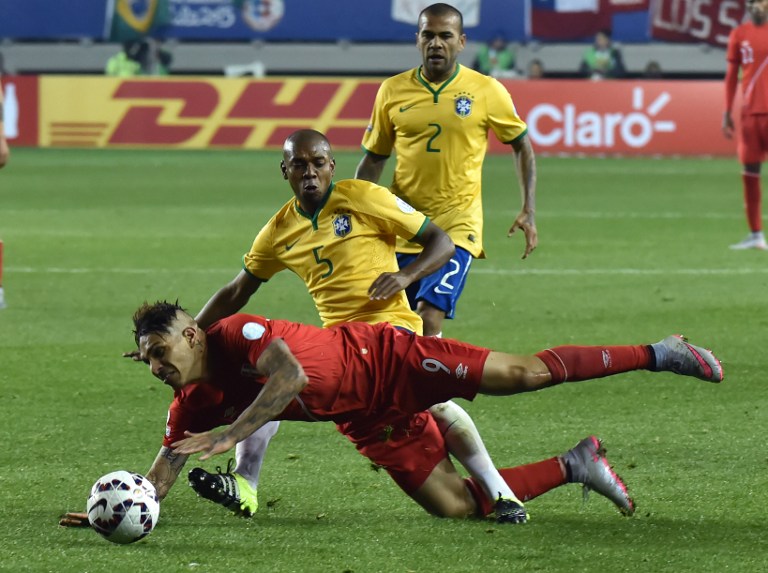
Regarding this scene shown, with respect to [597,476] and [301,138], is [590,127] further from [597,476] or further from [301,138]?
[597,476]

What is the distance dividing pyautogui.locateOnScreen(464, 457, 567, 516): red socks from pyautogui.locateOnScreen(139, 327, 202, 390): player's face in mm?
1162

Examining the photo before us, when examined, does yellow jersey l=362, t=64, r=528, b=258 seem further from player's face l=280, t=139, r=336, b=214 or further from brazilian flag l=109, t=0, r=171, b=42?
brazilian flag l=109, t=0, r=171, b=42

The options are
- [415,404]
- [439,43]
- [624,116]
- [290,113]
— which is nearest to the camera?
[415,404]

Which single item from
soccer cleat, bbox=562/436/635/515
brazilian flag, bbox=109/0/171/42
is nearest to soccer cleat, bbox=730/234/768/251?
soccer cleat, bbox=562/436/635/515

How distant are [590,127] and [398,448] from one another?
1922 cm

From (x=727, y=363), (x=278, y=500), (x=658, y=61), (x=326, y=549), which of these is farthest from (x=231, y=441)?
(x=658, y=61)

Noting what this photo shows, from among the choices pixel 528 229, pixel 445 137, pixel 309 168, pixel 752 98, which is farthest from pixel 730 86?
pixel 309 168

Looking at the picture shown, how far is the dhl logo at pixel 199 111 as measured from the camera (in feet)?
79.4

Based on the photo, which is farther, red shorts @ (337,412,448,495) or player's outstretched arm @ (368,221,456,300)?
player's outstretched arm @ (368,221,456,300)

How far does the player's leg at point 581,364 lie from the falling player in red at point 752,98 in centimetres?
828

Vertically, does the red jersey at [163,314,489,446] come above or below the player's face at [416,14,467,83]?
below

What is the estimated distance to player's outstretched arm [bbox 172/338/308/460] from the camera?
459 cm

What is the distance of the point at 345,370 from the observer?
5.19 m

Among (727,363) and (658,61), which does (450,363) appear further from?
(658,61)
